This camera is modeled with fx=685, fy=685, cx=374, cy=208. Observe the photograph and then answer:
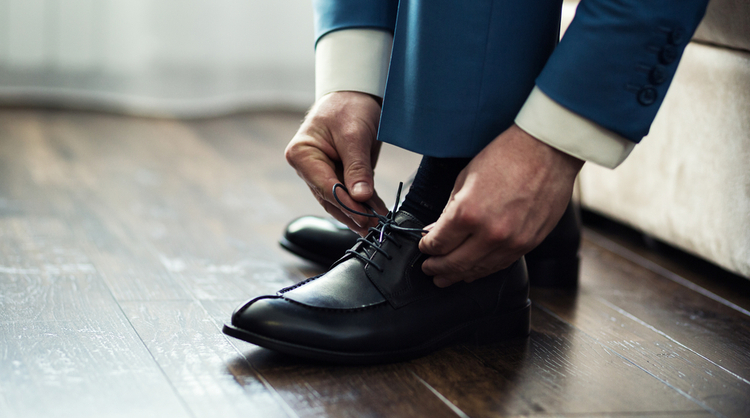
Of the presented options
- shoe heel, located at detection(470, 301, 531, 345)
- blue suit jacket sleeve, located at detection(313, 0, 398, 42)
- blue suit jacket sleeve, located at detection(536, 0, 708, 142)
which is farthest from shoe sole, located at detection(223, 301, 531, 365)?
blue suit jacket sleeve, located at detection(313, 0, 398, 42)

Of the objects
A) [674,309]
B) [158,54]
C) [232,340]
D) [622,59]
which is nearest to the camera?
[622,59]

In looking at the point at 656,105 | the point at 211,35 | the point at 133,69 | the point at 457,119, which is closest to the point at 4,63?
the point at 133,69

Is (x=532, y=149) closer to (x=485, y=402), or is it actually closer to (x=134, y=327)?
(x=485, y=402)

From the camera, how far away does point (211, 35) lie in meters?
2.16

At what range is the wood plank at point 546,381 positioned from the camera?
55 centimetres

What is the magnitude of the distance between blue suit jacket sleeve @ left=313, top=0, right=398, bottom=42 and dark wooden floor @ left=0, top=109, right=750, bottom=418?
317mm

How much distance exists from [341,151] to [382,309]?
0.18 metres

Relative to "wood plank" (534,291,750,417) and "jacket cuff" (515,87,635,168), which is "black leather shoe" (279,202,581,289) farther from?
"jacket cuff" (515,87,635,168)

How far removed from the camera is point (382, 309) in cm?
61

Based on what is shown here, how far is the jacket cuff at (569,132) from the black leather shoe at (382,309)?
5.7 inches

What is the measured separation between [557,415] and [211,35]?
6.22ft

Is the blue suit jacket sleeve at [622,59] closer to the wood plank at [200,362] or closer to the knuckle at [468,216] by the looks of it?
the knuckle at [468,216]

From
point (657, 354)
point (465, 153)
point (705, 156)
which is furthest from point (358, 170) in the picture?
point (705, 156)

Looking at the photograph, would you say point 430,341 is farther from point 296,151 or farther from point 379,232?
point 296,151
